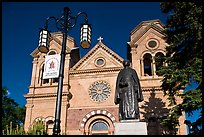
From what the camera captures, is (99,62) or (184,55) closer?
(184,55)

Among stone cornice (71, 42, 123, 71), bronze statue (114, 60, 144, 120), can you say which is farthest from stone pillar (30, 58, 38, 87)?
bronze statue (114, 60, 144, 120)

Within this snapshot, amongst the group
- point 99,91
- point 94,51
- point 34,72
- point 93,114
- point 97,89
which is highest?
point 94,51

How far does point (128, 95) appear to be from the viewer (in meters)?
10.3

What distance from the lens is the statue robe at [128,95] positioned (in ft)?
32.6

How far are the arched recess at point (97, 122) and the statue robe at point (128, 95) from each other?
1328 centimetres

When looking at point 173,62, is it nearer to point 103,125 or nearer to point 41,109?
point 103,125

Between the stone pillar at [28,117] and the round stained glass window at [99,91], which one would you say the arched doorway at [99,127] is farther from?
the stone pillar at [28,117]

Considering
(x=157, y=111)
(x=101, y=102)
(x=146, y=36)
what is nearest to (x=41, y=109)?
(x=101, y=102)

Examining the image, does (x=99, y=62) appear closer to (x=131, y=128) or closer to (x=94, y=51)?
(x=94, y=51)

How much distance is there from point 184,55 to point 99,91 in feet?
36.5

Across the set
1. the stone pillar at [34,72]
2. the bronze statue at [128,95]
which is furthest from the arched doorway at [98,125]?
the bronze statue at [128,95]

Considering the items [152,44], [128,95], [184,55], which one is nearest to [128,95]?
[128,95]

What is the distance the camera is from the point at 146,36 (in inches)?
1065

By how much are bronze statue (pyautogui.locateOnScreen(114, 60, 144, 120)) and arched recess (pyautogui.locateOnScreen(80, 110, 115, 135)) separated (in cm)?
1328
